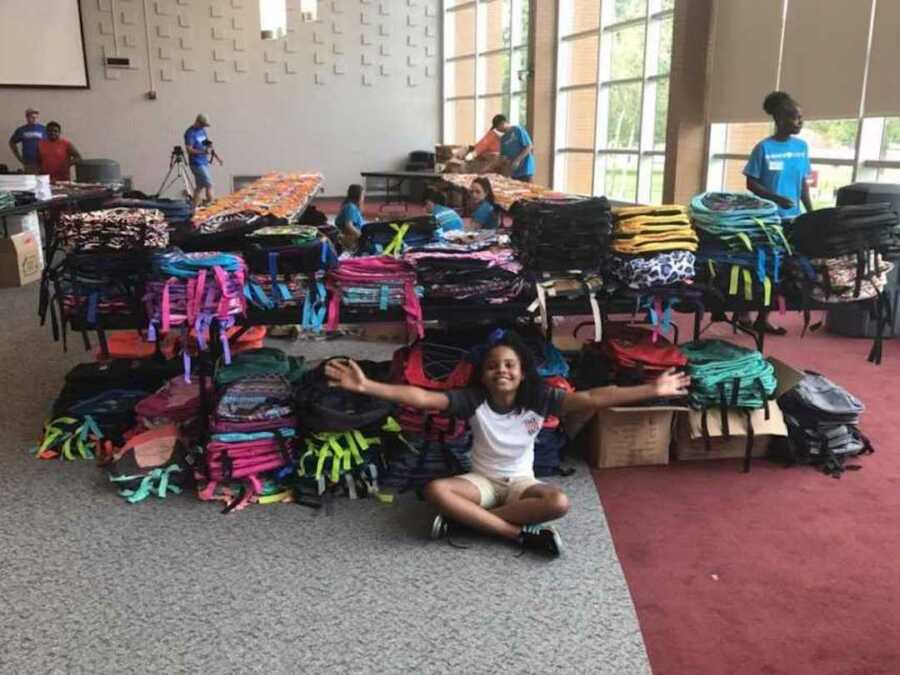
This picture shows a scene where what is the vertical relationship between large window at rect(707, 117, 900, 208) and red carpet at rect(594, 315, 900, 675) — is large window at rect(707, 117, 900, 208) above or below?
above

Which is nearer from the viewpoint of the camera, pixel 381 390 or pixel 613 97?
pixel 381 390

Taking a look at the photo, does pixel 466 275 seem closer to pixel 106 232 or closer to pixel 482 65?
pixel 106 232

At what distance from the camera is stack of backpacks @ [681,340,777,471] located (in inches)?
137

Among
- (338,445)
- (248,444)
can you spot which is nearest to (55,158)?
(248,444)

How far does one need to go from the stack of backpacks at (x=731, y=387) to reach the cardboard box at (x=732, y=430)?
0.02 m

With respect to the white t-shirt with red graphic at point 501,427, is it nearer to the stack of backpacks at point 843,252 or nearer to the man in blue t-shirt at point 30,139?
the stack of backpacks at point 843,252

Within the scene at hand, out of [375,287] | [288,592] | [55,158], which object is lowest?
[288,592]

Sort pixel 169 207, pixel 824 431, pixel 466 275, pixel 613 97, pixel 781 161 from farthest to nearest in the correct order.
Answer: pixel 613 97 → pixel 781 161 → pixel 169 207 → pixel 824 431 → pixel 466 275

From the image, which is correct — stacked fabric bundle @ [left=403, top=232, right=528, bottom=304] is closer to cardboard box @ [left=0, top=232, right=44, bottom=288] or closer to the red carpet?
the red carpet

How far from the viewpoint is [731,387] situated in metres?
3.48

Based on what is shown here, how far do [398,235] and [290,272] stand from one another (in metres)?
0.57

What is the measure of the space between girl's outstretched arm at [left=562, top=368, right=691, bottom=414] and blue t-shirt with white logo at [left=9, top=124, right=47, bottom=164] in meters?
11.2

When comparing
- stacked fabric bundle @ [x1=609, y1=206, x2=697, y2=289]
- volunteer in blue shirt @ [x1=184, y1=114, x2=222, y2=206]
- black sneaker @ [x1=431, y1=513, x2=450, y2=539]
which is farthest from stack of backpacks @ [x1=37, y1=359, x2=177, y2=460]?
volunteer in blue shirt @ [x1=184, y1=114, x2=222, y2=206]

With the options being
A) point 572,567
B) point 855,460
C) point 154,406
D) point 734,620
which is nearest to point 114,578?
point 154,406
